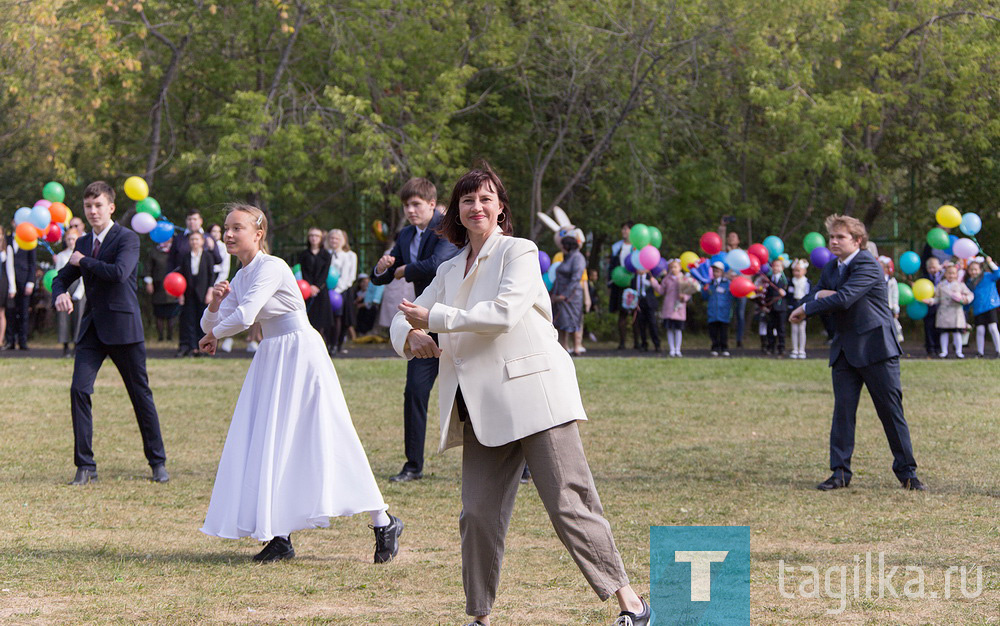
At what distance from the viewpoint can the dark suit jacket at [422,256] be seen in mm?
8055

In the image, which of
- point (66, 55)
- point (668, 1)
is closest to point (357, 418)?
point (668, 1)

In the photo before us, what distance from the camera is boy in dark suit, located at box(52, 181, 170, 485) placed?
8.45 m

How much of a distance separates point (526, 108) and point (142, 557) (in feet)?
67.5

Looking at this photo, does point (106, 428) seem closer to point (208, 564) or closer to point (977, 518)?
point (208, 564)

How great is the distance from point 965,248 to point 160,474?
46.2ft

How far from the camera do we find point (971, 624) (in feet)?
16.2

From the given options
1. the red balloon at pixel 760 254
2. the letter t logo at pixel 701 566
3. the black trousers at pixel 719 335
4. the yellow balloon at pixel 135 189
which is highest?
the yellow balloon at pixel 135 189

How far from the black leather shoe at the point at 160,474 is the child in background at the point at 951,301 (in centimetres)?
1398

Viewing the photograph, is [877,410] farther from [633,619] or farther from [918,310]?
[918,310]

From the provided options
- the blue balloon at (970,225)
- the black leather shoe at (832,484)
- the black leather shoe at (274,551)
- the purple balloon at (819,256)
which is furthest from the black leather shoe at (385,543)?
the blue balloon at (970,225)

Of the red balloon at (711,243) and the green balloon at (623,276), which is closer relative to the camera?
the red balloon at (711,243)

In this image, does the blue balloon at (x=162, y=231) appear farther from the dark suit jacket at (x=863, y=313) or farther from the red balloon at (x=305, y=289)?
the dark suit jacket at (x=863, y=313)

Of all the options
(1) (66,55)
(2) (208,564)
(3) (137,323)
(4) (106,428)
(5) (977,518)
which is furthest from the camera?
(1) (66,55)

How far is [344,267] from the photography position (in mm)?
19625
